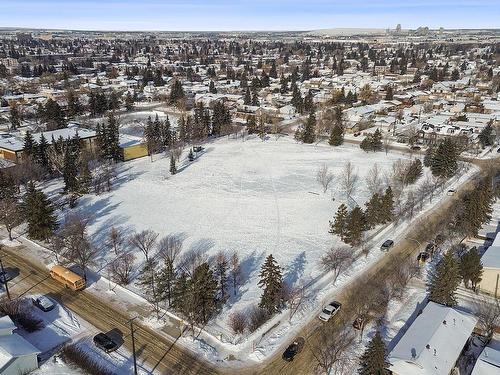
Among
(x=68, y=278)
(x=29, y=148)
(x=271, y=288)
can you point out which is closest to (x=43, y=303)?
(x=68, y=278)

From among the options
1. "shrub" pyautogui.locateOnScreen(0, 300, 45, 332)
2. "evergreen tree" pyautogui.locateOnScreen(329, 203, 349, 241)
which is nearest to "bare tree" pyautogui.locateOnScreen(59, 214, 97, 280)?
"shrub" pyautogui.locateOnScreen(0, 300, 45, 332)

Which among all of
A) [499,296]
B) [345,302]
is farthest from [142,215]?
[499,296]

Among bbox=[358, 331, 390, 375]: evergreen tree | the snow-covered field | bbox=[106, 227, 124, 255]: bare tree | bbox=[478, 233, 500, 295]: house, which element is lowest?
the snow-covered field

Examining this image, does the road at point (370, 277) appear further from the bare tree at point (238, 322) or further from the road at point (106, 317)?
the road at point (106, 317)

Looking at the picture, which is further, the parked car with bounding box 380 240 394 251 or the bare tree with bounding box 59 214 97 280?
the parked car with bounding box 380 240 394 251

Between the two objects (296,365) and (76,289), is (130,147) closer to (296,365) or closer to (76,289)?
(76,289)

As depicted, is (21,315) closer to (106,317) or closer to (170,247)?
(106,317)

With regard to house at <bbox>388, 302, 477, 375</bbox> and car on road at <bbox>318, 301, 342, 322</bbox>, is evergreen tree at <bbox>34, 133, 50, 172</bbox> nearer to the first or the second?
car on road at <bbox>318, 301, 342, 322</bbox>
